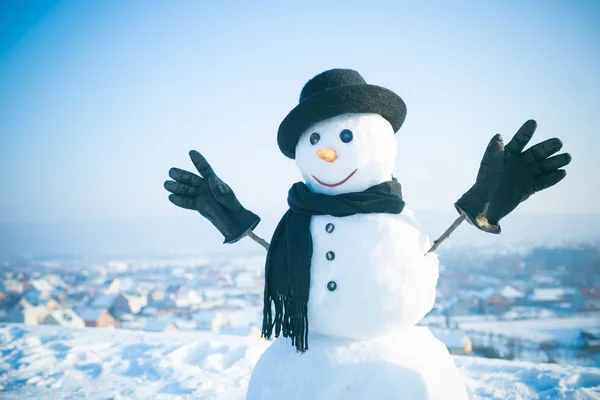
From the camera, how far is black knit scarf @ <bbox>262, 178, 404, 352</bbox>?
1.70m

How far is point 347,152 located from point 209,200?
823 millimetres

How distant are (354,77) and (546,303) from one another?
14202 mm

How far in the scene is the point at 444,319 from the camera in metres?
11.9

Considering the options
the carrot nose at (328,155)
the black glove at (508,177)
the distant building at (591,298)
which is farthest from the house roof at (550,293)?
the carrot nose at (328,155)

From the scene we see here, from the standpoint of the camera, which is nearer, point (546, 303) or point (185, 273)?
point (546, 303)

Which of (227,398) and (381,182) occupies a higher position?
(381,182)

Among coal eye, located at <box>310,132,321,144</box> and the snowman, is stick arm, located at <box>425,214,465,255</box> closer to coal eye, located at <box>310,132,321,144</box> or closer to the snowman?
the snowman

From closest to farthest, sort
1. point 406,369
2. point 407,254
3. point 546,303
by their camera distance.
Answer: point 406,369 → point 407,254 → point 546,303

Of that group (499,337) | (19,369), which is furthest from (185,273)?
(19,369)

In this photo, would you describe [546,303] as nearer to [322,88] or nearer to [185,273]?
[322,88]

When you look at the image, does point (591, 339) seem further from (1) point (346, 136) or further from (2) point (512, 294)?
(1) point (346, 136)

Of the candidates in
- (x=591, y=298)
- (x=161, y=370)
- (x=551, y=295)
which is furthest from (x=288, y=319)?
(x=551, y=295)

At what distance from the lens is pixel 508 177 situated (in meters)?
1.78

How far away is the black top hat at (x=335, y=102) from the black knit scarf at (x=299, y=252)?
1.05 feet
